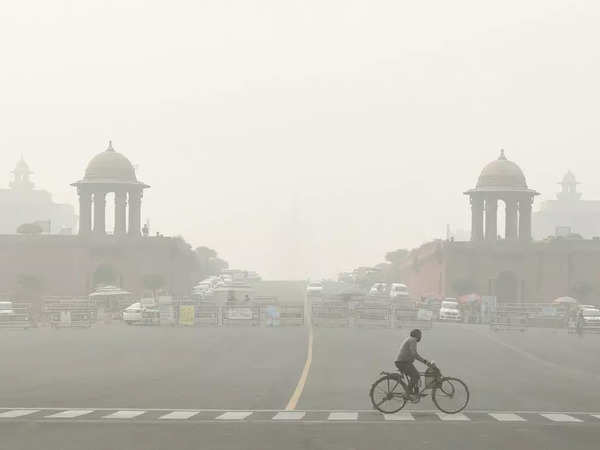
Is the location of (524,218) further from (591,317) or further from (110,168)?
(110,168)

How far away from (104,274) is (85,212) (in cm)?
678

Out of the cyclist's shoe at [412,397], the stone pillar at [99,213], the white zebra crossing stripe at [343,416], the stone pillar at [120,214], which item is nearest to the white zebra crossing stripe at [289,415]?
the white zebra crossing stripe at [343,416]

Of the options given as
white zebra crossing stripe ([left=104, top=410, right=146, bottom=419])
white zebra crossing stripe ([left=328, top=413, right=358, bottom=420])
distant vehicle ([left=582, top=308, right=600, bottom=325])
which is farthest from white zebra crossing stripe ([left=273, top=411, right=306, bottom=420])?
distant vehicle ([left=582, top=308, right=600, bottom=325])

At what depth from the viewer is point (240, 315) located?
71.7 m

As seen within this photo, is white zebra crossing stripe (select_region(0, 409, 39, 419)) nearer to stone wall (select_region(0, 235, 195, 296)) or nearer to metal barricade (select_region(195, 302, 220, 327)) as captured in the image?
metal barricade (select_region(195, 302, 220, 327))

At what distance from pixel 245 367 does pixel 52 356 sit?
31.0ft

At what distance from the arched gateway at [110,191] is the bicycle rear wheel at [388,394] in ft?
300

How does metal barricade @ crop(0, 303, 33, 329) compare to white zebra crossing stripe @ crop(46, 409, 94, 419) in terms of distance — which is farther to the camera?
metal barricade @ crop(0, 303, 33, 329)

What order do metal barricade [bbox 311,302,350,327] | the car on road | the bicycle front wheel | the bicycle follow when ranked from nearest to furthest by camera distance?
the bicycle → the bicycle front wheel → metal barricade [bbox 311,302,350,327] → the car on road

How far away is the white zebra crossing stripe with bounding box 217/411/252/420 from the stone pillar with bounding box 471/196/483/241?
94.5 metres

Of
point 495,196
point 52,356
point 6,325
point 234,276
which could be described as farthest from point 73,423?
point 234,276

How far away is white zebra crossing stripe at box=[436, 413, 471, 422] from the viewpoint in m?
20.6

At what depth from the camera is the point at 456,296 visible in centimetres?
11162

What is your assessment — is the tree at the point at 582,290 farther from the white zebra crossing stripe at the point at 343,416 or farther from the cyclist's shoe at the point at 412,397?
the white zebra crossing stripe at the point at 343,416
